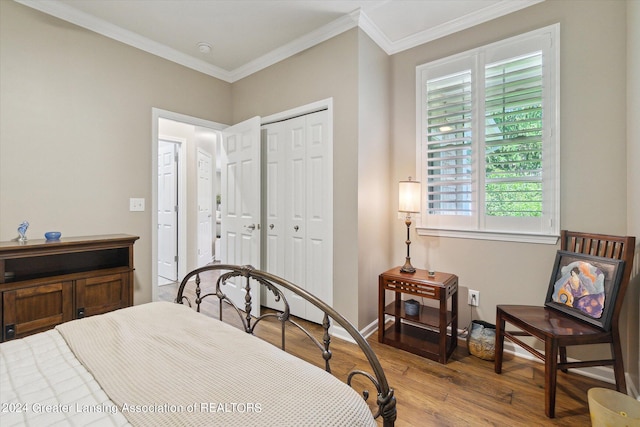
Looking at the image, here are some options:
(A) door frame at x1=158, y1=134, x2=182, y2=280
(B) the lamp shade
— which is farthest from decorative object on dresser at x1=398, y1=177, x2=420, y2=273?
(A) door frame at x1=158, y1=134, x2=182, y2=280

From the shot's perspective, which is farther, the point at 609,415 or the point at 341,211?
the point at 341,211

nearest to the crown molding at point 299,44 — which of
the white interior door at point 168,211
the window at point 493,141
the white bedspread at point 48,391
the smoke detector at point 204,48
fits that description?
the smoke detector at point 204,48

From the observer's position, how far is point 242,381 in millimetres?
843

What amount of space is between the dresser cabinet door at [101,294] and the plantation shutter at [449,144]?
9.07 feet

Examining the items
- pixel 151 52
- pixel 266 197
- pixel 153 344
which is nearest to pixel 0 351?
pixel 153 344

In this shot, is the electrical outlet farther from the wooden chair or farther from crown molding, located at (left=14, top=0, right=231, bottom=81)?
crown molding, located at (left=14, top=0, right=231, bottom=81)

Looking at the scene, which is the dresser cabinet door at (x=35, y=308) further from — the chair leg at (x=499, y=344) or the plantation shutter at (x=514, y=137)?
the plantation shutter at (x=514, y=137)

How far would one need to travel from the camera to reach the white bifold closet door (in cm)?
274

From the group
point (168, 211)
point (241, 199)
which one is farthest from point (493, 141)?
point (168, 211)

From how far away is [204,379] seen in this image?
2.81 feet

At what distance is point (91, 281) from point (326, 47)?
2.81 meters

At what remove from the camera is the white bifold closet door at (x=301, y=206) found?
274 cm

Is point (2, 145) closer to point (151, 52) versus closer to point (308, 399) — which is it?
point (151, 52)

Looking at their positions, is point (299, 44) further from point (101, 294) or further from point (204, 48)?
point (101, 294)
